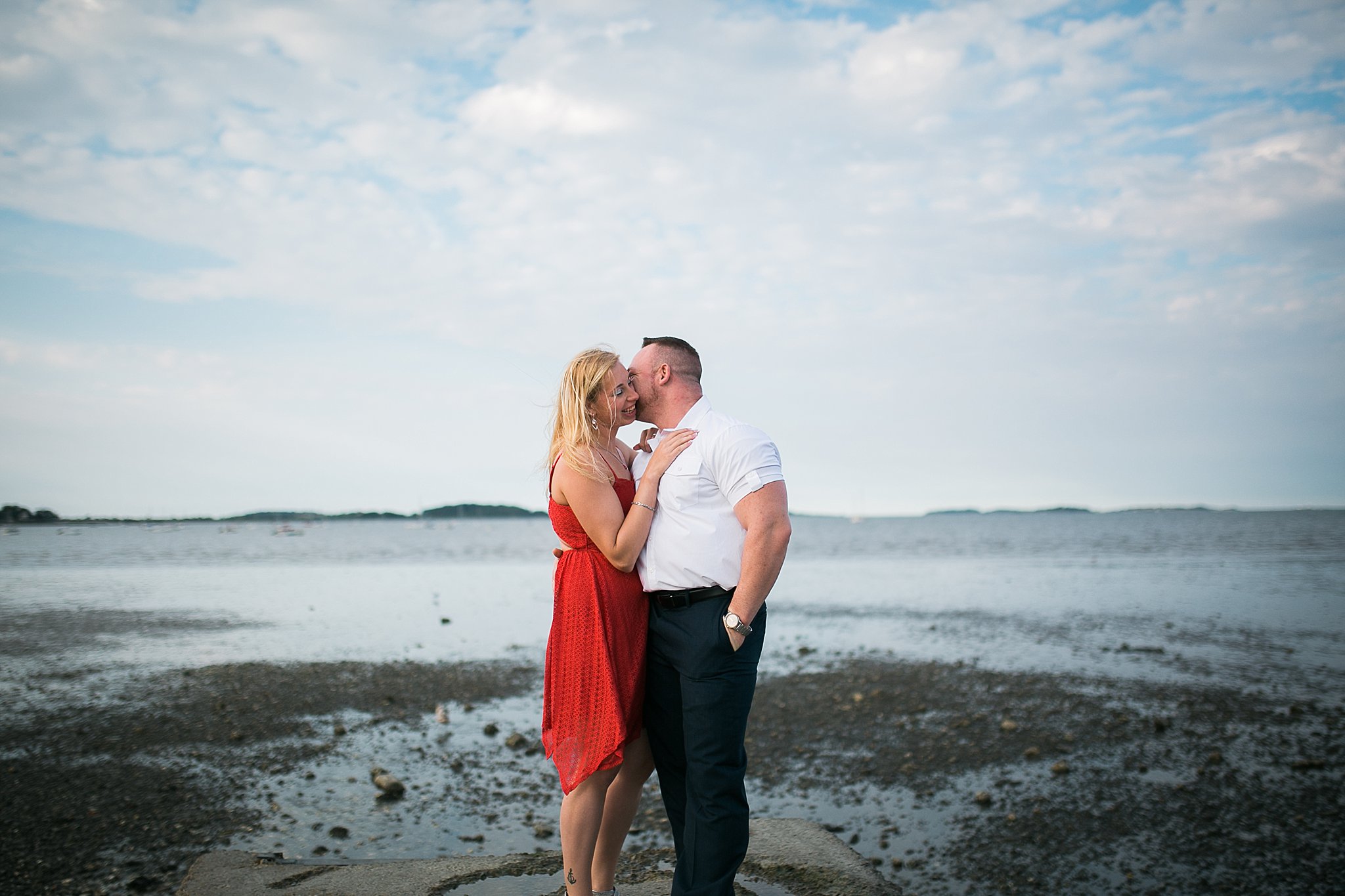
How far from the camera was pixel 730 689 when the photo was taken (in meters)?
3.85

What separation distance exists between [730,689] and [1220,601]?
22621mm

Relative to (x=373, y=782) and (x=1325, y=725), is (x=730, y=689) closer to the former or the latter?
(x=373, y=782)

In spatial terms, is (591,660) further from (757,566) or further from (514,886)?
(514,886)

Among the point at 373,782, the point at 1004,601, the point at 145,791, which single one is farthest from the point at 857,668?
the point at 1004,601

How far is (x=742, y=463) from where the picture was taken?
379 centimetres

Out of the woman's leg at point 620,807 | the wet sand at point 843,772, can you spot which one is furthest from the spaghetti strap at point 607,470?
the wet sand at point 843,772

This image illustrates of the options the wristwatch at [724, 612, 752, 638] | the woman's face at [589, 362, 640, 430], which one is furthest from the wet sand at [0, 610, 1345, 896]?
the woman's face at [589, 362, 640, 430]

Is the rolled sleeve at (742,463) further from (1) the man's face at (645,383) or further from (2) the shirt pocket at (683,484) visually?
(1) the man's face at (645,383)

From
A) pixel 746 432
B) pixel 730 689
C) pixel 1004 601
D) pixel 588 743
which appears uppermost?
pixel 746 432

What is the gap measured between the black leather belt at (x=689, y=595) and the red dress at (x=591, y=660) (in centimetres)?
19

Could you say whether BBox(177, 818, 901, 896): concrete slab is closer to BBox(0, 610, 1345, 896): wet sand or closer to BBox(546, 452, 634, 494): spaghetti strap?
BBox(0, 610, 1345, 896): wet sand

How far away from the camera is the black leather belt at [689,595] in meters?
3.88

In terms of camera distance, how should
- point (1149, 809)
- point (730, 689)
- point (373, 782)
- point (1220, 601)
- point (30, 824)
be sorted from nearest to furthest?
point (730, 689) < point (30, 824) < point (1149, 809) < point (373, 782) < point (1220, 601)

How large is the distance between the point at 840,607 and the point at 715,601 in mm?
18980
